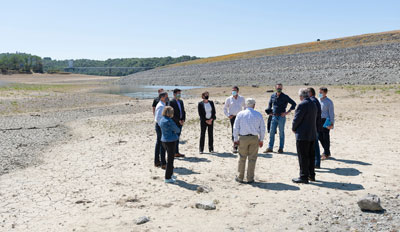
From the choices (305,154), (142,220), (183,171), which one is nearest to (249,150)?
(305,154)

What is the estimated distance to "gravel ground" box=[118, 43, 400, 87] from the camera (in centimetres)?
3744

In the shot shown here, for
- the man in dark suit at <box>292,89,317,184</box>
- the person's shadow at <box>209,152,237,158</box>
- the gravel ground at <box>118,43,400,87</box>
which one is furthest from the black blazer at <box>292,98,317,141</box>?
the gravel ground at <box>118,43,400,87</box>

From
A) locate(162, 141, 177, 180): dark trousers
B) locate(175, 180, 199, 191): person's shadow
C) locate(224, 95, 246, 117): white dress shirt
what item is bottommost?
locate(175, 180, 199, 191): person's shadow

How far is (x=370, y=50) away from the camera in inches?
1805

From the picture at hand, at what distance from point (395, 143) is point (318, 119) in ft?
14.0

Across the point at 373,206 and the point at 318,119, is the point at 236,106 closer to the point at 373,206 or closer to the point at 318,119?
the point at 318,119

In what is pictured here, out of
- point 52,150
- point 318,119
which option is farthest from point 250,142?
point 52,150

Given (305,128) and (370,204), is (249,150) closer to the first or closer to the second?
(305,128)

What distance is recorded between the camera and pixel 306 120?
7.11 metres

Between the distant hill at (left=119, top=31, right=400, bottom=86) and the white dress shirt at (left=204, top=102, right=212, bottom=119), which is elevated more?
the distant hill at (left=119, top=31, right=400, bottom=86)

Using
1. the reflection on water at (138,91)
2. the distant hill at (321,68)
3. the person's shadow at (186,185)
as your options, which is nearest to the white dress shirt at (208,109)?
the person's shadow at (186,185)

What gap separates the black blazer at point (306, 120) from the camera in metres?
7.06

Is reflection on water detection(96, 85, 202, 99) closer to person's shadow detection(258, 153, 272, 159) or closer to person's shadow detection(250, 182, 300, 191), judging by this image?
person's shadow detection(258, 153, 272, 159)

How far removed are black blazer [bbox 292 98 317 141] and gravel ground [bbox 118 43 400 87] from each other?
29.3m
